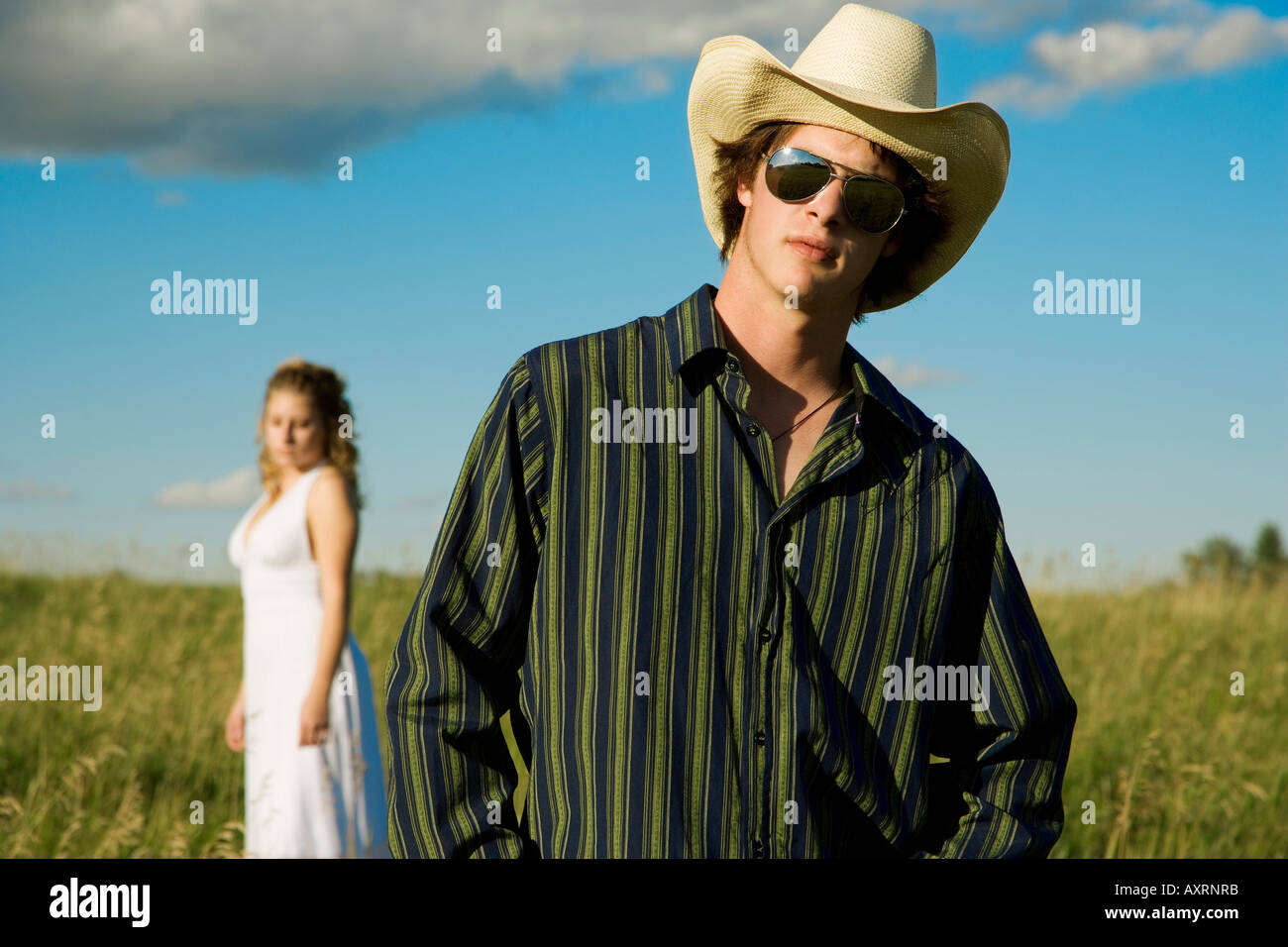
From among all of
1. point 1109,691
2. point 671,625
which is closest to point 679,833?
point 671,625

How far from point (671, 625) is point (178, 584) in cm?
1055

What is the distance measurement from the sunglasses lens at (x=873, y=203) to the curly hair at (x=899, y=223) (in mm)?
145

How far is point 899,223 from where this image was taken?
9.20 feet

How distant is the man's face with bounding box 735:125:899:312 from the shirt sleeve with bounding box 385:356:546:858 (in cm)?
59

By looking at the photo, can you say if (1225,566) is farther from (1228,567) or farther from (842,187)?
(842,187)

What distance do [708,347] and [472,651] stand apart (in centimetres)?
75

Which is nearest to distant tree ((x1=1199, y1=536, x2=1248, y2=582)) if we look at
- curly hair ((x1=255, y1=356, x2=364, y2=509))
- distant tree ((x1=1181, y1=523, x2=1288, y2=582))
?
distant tree ((x1=1181, y1=523, x2=1288, y2=582))

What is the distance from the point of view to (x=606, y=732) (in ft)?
6.80

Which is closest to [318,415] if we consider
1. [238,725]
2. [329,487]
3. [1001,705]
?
[329,487]

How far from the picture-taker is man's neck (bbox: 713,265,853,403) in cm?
240

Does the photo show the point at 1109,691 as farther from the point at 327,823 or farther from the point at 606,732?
the point at 606,732

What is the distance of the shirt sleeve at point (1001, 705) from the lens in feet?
7.72
